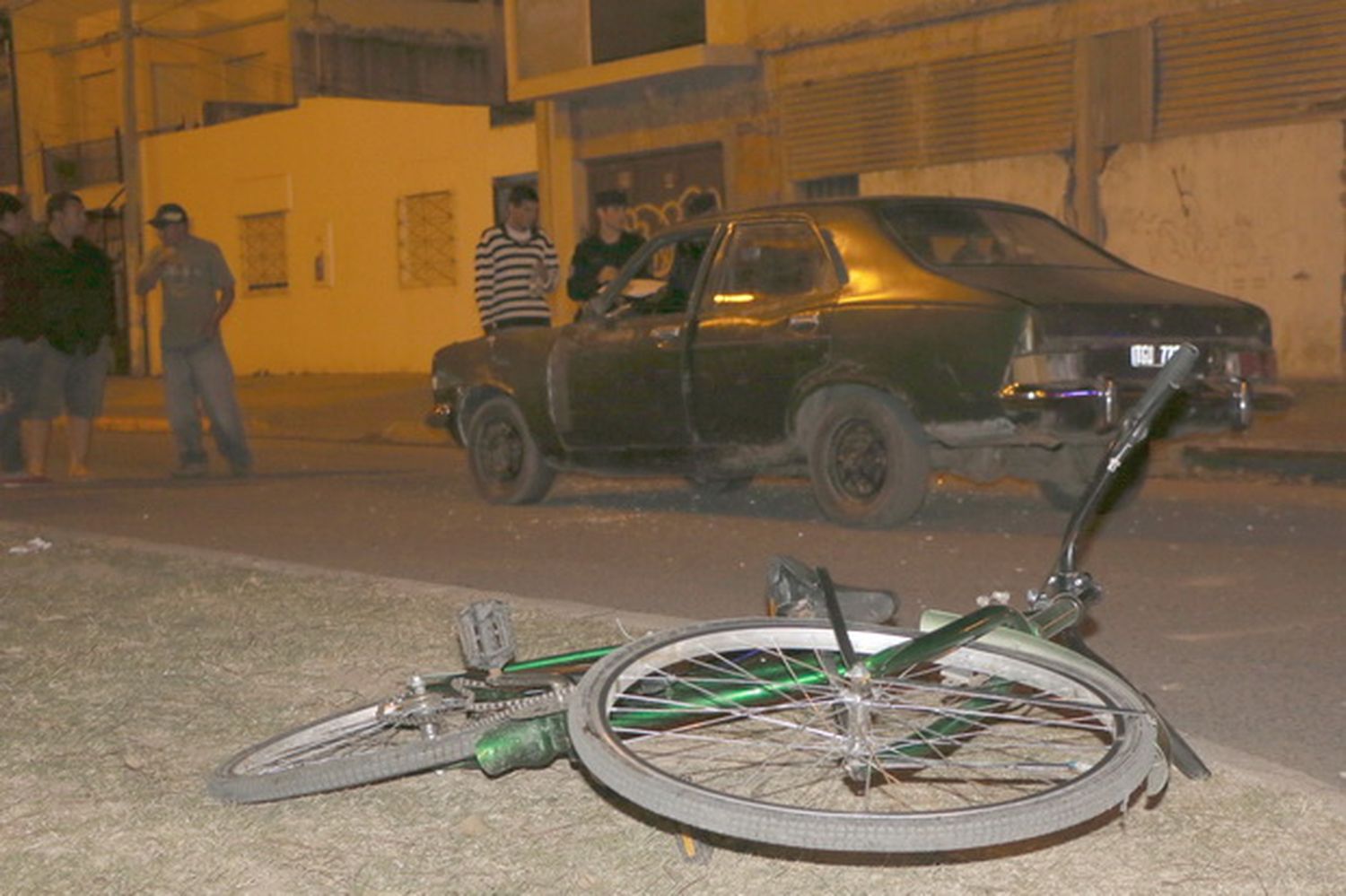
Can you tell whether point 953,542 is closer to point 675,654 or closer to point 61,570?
point 61,570

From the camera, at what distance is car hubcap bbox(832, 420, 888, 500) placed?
9.00 m

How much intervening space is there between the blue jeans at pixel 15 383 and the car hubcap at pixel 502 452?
3452mm

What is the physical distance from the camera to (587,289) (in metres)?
11.9

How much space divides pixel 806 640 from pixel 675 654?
25cm

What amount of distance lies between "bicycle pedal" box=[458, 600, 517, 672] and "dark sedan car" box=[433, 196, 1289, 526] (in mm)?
4643

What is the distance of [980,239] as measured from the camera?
9.14 meters

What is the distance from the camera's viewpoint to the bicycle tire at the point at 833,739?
272 cm

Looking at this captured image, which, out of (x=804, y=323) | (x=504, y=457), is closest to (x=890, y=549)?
(x=804, y=323)

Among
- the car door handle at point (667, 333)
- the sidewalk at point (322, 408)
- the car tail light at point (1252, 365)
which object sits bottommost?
the sidewalk at point (322, 408)

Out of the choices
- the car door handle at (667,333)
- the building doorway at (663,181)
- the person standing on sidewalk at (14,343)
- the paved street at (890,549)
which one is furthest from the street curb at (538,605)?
the building doorway at (663,181)

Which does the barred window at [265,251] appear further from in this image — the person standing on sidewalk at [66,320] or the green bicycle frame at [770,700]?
the green bicycle frame at [770,700]

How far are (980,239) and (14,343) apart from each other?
651 cm

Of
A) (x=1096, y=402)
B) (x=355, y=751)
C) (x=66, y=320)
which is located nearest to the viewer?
(x=355, y=751)

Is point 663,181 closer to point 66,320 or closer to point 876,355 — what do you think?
point 66,320
